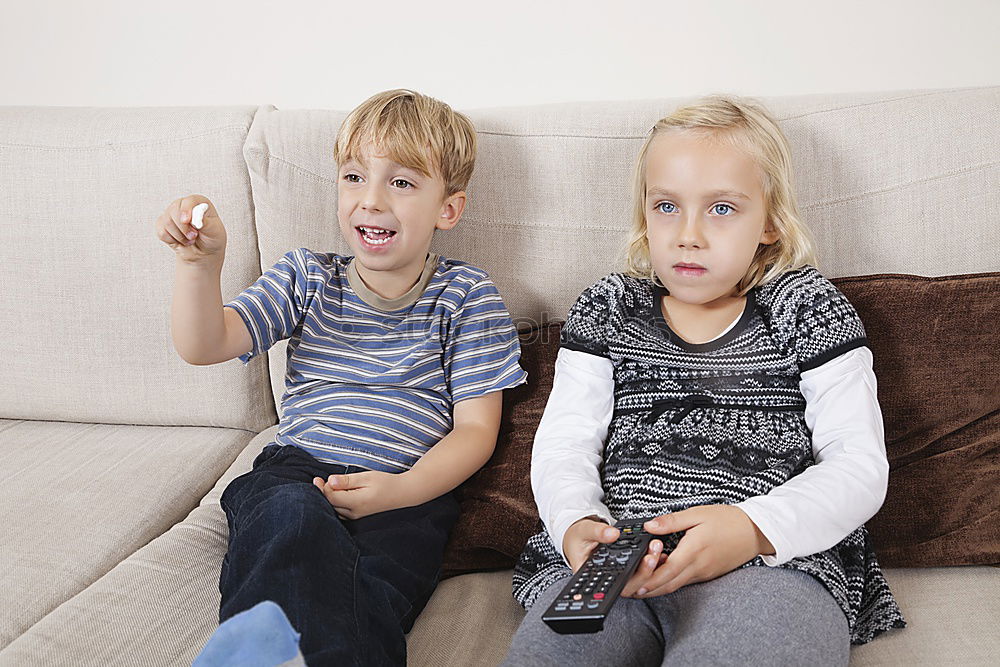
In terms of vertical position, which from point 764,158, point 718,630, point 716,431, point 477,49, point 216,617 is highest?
point 477,49

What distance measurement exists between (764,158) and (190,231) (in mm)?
723

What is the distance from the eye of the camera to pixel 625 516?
41.4 inches

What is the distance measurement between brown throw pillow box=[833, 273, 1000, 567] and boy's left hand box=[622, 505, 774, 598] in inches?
11.7

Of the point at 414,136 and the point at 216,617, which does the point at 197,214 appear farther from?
the point at 216,617

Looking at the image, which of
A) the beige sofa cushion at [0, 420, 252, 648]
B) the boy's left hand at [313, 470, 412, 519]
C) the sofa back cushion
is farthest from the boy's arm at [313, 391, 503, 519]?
the beige sofa cushion at [0, 420, 252, 648]

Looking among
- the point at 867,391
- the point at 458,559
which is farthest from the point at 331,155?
the point at 867,391

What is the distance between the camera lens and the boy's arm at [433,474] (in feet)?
3.66

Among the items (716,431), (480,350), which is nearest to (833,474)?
(716,431)

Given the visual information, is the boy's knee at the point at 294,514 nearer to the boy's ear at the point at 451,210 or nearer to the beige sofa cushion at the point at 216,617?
the beige sofa cushion at the point at 216,617

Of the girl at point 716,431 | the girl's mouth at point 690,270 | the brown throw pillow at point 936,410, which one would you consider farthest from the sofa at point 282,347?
the girl's mouth at point 690,270

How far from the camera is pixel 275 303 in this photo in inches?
50.2

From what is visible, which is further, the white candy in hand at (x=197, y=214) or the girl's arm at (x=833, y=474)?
the white candy in hand at (x=197, y=214)

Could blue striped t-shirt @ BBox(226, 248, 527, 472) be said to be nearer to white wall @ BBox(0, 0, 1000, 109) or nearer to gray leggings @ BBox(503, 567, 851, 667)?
gray leggings @ BBox(503, 567, 851, 667)

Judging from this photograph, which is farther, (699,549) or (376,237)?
(376,237)
